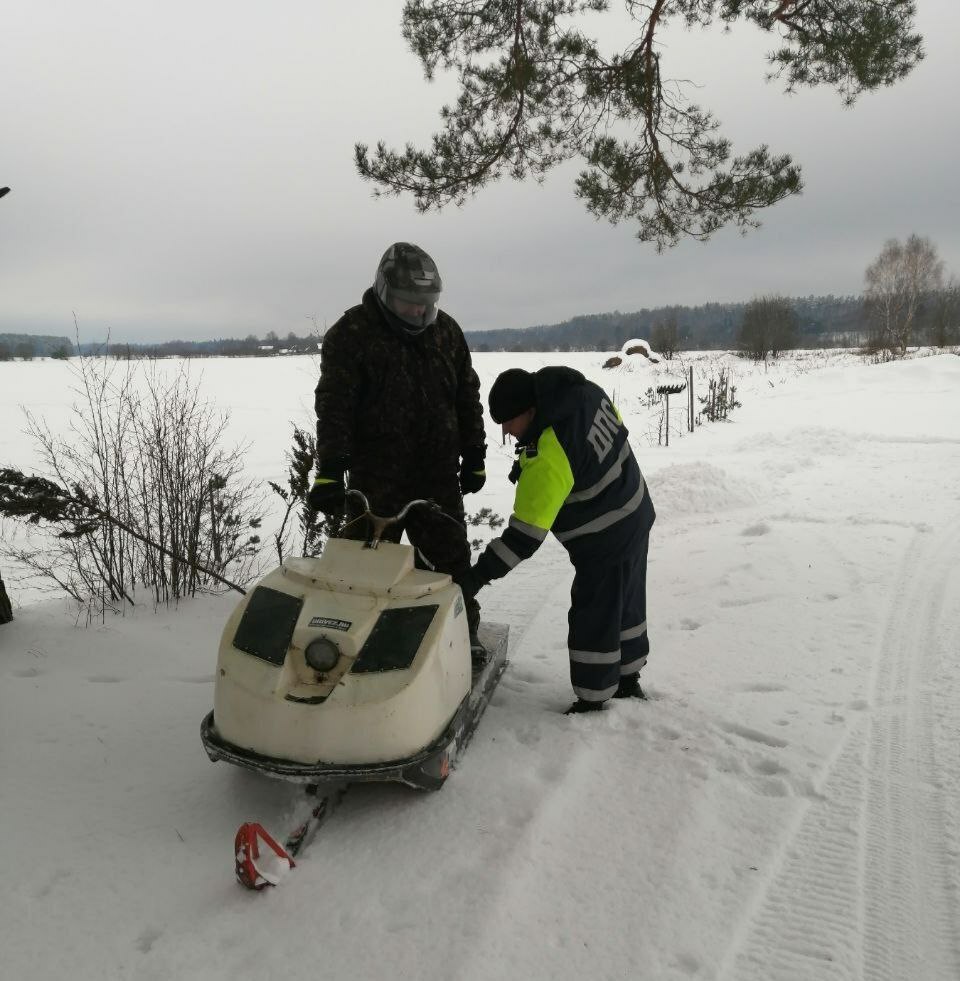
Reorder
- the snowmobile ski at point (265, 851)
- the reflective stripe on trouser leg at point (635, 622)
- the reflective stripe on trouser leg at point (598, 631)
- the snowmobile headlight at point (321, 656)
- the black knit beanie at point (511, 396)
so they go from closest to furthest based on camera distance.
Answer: the snowmobile ski at point (265, 851)
the snowmobile headlight at point (321, 656)
the black knit beanie at point (511, 396)
the reflective stripe on trouser leg at point (598, 631)
the reflective stripe on trouser leg at point (635, 622)

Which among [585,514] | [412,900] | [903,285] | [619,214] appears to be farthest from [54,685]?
[903,285]

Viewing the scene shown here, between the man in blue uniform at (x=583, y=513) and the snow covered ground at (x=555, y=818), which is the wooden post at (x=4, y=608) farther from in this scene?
the man in blue uniform at (x=583, y=513)

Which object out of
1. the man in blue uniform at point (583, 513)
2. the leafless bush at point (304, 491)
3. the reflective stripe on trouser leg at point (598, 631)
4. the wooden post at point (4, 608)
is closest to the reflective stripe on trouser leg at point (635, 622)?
the man in blue uniform at point (583, 513)

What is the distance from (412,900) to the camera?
189 centimetres

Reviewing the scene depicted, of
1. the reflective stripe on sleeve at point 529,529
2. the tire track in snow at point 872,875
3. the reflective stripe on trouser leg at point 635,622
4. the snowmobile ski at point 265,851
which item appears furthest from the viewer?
the reflective stripe on trouser leg at point 635,622

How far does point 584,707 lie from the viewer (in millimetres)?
2938

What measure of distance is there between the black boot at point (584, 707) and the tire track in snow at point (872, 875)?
0.90 meters

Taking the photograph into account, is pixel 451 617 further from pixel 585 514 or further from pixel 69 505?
pixel 69 505

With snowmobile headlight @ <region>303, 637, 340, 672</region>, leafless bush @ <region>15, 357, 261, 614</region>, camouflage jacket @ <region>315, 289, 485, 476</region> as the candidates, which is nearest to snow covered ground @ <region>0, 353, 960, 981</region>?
leafless bush @ <region>15, 357, 261, 614</region>

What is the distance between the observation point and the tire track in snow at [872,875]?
1701 mm

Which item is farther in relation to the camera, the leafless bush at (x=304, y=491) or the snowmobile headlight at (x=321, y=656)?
the leafless bush at (x=304, y=491)

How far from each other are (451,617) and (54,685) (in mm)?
2217

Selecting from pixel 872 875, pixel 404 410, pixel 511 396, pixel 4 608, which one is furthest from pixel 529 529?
pixel 4 608

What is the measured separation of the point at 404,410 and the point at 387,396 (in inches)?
4.0
